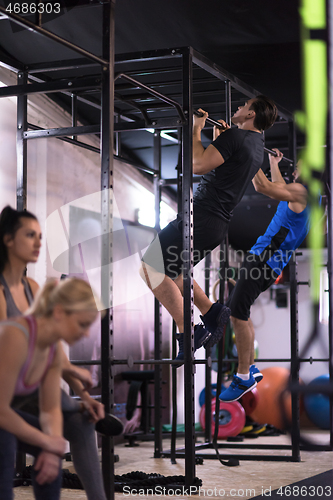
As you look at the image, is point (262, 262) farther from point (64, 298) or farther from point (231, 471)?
point (64, 298)

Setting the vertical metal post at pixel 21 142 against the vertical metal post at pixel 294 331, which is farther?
the vertical metal post at pixel 294 331

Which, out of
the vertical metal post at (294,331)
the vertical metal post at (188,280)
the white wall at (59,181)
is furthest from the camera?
the vertical metal post at (294,331)

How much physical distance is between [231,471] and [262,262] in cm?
160

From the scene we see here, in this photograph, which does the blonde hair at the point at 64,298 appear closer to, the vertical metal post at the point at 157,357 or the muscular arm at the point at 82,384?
the muscular arm at the point at 82,384

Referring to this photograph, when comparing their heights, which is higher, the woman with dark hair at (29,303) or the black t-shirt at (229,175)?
the black t-shirt at (229,175)

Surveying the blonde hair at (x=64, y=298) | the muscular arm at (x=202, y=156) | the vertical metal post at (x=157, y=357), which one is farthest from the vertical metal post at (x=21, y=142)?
the blonde hair at (x=64, y=298)

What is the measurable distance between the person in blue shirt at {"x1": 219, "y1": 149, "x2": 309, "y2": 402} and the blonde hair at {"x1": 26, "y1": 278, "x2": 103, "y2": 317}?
2.83 meters

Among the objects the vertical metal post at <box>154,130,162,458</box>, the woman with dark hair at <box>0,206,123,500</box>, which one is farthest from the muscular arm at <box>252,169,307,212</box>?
the woman with dark hair at <box>0,206,123,500</box>

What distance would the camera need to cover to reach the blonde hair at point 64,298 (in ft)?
6.22

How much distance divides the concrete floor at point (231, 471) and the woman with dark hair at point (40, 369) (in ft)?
5.86

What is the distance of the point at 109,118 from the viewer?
295 cm

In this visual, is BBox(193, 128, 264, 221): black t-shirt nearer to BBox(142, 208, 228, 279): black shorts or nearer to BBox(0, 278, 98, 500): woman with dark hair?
BBox(142, 208, 228, 279): black shorts

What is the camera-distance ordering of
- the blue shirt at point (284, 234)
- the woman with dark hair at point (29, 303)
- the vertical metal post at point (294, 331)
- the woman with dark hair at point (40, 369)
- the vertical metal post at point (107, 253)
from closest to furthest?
1. the woman with dark hair at point (40, 369)
2. the woman with dark hair at point (29, 303)
3. the vertical metal post at point (107, 253)
4. the blue shirt at point (284, 234)
5. the vertical metal post at point (294, 331)

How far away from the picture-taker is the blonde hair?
189 cm
